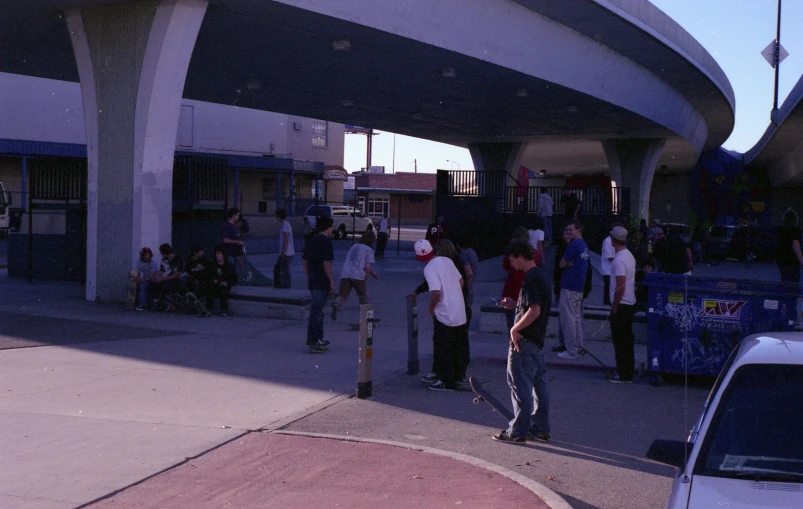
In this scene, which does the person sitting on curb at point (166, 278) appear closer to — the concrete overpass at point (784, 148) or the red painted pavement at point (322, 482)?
the red painted pavement at point (322, 482)

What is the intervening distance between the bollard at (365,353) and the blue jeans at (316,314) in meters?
2.41

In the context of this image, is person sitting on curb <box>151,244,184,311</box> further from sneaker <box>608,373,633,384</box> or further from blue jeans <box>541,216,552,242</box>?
blue jeans <box>541,216,552,242</box>

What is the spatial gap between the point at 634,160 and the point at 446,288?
100 feet

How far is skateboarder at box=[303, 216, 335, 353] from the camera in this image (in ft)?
38.8

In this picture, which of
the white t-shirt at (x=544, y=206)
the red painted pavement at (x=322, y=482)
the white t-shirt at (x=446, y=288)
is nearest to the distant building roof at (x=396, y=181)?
the white t-shirt at (x=544, y=206)

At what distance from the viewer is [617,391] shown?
34.0 feet

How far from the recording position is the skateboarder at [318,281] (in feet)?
38.8

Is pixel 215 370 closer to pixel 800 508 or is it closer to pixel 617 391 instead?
pixel 617 391

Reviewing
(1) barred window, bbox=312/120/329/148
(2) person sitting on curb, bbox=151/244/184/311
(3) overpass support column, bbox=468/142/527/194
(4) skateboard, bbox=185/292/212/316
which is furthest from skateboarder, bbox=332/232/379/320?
(1) barred window, bbox=312/120/329/148

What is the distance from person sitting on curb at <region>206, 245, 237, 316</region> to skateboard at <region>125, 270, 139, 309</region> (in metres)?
1.38

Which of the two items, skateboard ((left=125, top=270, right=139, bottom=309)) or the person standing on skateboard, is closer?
the person standing on skateboard

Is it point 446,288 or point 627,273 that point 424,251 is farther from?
point 627,273

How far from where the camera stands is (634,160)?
38469 mm

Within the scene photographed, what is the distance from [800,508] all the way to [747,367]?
85 cm
